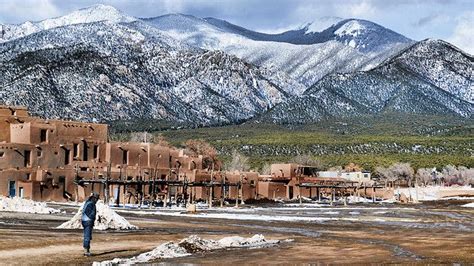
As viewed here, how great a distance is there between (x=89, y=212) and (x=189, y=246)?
465 cm

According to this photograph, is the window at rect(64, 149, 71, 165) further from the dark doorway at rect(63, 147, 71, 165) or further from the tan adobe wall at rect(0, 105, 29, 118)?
the tan adobe wall at rect(0, 105, 29, 118)

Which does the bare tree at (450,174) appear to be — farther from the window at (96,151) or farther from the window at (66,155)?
the window at (66,155)

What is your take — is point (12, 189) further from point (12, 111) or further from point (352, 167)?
point (352, 167)

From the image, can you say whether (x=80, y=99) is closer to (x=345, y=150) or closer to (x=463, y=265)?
(x=345, y=150)

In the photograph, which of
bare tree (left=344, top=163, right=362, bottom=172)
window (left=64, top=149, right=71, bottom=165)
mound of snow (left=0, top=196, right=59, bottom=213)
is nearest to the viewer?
mound of snow (left=0, top=196, right=59, bottom=213)

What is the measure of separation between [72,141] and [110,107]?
377 feet

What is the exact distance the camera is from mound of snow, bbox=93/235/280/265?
85.4ft

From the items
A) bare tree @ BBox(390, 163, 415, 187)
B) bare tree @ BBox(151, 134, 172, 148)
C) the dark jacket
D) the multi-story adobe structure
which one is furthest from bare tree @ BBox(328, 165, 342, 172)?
the dark jacket

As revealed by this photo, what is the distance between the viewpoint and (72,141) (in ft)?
271

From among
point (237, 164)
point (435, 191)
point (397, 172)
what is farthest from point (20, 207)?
point (397, 172)

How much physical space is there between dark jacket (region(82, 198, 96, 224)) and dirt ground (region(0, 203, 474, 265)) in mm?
1238

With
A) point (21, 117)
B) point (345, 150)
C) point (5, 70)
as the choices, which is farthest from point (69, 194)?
point (5, 70)

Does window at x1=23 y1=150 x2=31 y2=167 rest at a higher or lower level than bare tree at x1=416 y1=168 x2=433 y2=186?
lower

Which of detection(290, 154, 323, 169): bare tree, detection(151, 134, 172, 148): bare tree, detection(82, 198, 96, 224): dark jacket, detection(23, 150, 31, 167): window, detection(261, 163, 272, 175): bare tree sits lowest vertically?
detection(82, 198, 96, 224): dark jacket
